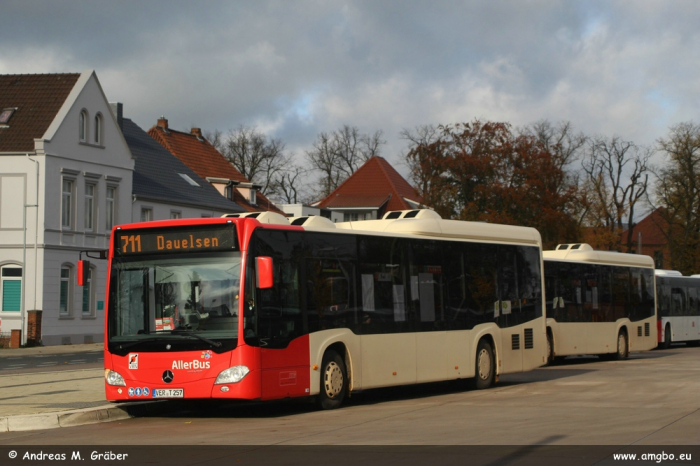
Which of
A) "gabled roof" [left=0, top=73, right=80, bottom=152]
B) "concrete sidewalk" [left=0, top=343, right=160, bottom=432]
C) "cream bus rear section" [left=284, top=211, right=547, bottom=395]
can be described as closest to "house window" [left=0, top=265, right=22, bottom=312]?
"gabled roof" [left=0, top=73, right=80, bottom=152]

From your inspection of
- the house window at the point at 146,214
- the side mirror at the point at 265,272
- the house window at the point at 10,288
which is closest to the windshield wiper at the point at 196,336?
the side mirror at the point at 265,272

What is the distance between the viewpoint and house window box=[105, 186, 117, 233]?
1873 inches

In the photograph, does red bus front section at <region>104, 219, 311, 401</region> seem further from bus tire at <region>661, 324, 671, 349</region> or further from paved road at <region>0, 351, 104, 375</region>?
bus tire at <region>661, 324, 671, 349</region>

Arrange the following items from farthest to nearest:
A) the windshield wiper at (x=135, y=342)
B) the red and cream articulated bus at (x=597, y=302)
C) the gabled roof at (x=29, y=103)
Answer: the gabled roof at (x=29, y=103) → the red and cream articulated bus at (x=597, y=302) → the windshield wiper at (x=135, y=342)

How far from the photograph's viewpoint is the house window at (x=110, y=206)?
4756 cm

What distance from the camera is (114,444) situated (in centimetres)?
1098

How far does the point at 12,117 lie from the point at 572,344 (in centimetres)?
Result: 2797

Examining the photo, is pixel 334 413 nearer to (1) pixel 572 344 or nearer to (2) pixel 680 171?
(1) pixel 572 344

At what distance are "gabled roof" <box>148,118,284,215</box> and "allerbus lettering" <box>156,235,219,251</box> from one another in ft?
165

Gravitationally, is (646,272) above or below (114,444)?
above

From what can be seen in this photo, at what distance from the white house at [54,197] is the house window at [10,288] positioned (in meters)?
0.04

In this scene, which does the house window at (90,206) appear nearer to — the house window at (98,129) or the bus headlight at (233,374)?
the house window at (98,129)

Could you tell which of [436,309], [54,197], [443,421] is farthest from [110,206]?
[443,421]
